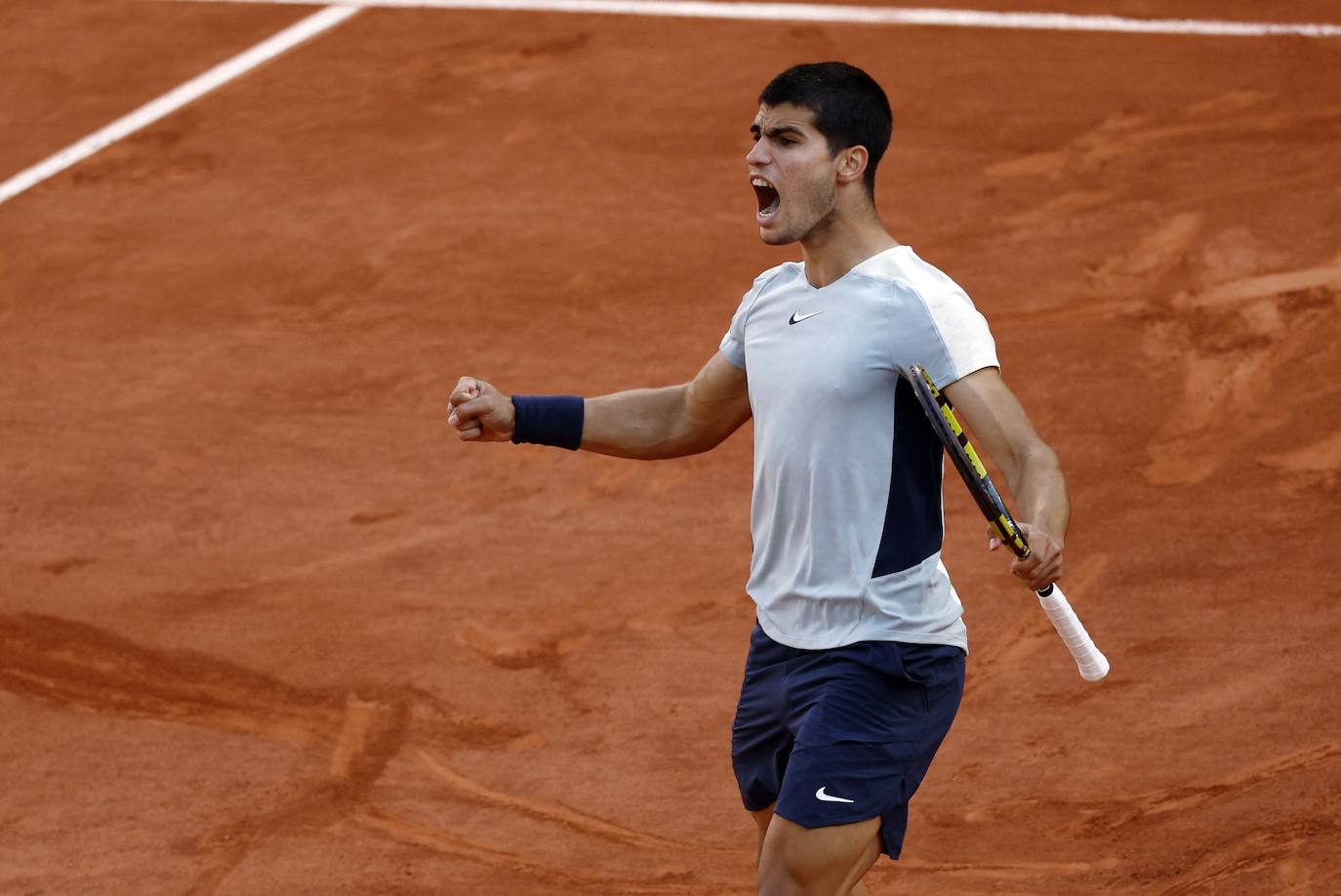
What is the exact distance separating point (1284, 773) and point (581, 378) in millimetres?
3623

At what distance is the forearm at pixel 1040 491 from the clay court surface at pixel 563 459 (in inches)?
77.3

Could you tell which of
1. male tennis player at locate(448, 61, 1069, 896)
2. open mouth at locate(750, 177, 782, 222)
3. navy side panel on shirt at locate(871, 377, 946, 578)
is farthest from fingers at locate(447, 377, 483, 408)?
navy side panel on shirt at locate(871, 377, 946, 578)

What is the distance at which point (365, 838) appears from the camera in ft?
19.0

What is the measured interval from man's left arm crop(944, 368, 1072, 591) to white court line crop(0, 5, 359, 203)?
759 centimetres

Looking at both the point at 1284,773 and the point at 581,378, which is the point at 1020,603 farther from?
the point at 581,378

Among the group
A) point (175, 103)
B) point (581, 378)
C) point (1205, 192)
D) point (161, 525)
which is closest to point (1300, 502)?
point (1205, 192)

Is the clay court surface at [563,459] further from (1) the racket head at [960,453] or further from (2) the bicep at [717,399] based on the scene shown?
(1) the racket head at [960,453]

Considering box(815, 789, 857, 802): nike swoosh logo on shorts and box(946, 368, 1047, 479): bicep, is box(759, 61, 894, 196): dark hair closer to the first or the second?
box(946, 368, 1047, 479): bicep

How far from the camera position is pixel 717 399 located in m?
4.60

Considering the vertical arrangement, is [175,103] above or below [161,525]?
above

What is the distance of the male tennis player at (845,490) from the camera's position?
396 centimetres

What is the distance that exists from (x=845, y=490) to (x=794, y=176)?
2.38 feet

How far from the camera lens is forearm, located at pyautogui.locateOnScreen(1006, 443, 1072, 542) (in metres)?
3.77

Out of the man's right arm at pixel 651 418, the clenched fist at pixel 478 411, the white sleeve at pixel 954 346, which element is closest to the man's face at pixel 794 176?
the white sleeve at pixel 954 346
